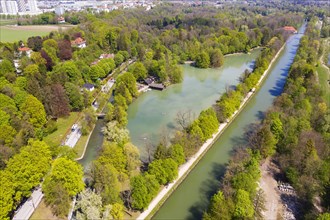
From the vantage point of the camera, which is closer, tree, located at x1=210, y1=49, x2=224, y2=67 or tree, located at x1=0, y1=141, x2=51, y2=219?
tree, located at x1=0, y1=141, x2=51, y2=219

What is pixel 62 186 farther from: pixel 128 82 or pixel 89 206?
pixel 128 82

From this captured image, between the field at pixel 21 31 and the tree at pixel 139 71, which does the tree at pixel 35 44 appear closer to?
the field at pixel 21 31

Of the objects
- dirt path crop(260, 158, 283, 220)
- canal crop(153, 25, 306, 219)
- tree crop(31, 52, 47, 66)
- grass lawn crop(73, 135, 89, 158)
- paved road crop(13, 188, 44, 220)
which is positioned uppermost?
tree crop(31, 52, 47, 66)

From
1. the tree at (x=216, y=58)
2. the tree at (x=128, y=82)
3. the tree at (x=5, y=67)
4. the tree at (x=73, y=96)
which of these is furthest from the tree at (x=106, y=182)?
the tree at (x=216, y=58)

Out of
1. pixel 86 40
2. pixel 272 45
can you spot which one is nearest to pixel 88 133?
pixel 86 40

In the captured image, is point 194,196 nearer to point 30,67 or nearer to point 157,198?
point 157,198

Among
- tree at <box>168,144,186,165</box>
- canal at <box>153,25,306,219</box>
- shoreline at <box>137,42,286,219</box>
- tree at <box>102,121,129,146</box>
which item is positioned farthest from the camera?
tree at <box>102,121,129,146</box>

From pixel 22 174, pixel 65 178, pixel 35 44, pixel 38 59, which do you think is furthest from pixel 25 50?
pixel 65 178

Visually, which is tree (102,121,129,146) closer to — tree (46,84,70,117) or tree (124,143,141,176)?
tree (124,143,141,176)

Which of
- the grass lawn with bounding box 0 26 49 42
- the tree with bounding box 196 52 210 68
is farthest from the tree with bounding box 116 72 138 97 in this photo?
the grass lawn with bounding box 0 26 49 42
